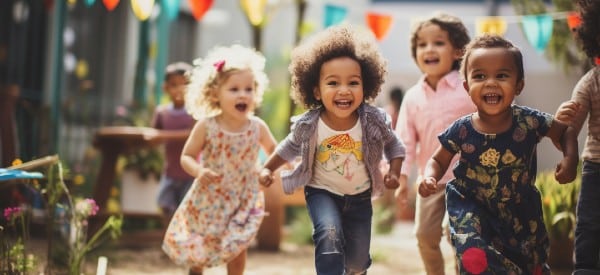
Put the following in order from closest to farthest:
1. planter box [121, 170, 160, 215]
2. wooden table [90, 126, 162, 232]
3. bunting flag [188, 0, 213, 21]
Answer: bunting flag [188, 0, 213, 21]
wooden table [90, 126, 162, 232]
planter box [121, 170, 160, 215]

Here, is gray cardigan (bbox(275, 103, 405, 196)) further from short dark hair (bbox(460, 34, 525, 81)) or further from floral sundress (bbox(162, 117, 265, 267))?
floral sundress (bbox(162, 117, 265, 267))

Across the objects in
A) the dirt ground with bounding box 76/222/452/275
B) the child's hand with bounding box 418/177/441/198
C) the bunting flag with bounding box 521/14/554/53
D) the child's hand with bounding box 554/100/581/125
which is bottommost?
the dirt ground with bounding box 76/222/452/275

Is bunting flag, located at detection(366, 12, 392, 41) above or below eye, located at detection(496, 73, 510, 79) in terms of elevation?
above

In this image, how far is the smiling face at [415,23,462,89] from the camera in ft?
18.1

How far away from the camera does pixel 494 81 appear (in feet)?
13.8

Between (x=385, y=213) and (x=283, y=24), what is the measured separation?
6640mm

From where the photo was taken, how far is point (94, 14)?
12352mm

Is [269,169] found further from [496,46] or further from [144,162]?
[144,162]

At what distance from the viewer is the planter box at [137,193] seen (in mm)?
9250

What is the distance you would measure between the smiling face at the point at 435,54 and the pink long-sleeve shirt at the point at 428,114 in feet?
0.19

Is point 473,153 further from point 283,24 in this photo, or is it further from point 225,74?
point 283,24

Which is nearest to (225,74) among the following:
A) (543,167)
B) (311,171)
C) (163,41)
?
(311,171)

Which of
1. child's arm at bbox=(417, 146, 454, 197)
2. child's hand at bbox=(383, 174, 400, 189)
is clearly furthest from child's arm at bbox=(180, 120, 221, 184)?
child's arm at bbox=(417, 146, 454, 197)

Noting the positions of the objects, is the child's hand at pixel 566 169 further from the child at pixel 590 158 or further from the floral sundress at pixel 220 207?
the floral sundress at pixel 220 207
